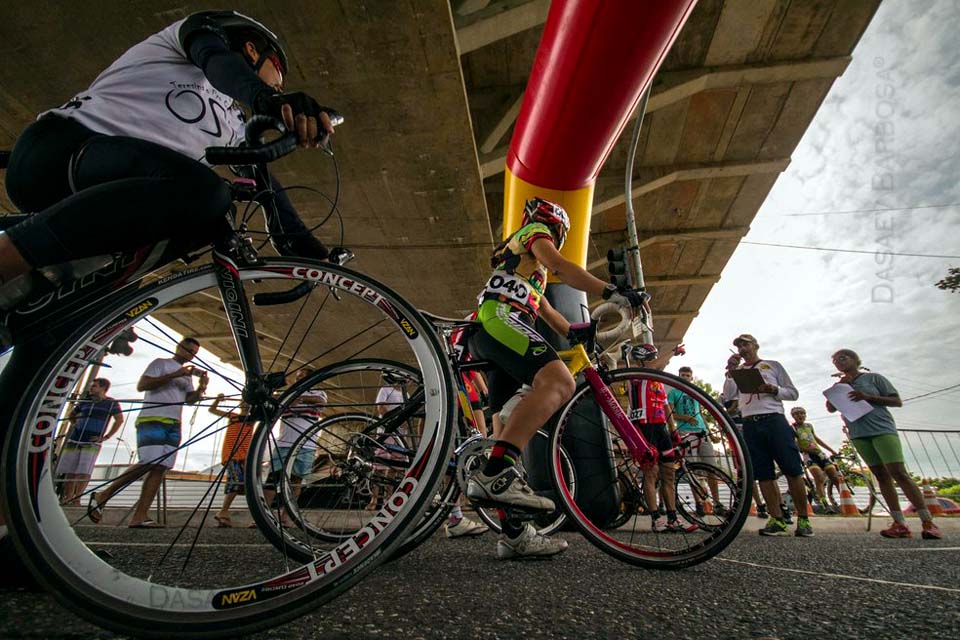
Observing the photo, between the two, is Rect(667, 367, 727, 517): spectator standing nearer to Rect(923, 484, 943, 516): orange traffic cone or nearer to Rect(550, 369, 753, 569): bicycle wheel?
Rect(550, 369, 753, 569): bicycle wheel

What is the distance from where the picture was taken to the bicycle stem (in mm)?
2131

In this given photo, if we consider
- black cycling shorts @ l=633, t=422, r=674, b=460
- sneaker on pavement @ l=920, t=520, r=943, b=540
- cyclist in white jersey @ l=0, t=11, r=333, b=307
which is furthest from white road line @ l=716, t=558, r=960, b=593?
sneaker on pavement @ l=920, t=520, r=943, b=540

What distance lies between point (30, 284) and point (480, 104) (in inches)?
326

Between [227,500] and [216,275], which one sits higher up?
[216,275]

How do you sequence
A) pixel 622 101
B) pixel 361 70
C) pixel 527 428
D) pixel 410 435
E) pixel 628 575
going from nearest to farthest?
pixel 628 575, pixel 527 428, pixel 410 435, pixel 622 101, pixel 361 70

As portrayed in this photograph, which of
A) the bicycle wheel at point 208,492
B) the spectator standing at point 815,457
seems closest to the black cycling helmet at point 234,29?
the bicycle wheel at point 208,492

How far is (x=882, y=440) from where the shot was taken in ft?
15.0

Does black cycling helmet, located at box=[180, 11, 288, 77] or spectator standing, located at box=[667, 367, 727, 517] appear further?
spectator standing, located at box=[667, 367, 727, 517]

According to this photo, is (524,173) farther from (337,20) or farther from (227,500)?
(227,500)

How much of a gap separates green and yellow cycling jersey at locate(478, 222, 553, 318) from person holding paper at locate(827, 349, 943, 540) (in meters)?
4.37

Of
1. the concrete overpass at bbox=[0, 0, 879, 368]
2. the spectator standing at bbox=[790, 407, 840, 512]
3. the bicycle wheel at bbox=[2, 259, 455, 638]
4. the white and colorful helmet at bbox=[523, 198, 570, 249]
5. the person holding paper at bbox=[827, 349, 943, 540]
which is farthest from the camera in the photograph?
the spectator standing at bbox=[790, 407, 840, 512]

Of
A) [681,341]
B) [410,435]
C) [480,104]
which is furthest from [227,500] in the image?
[681,341]

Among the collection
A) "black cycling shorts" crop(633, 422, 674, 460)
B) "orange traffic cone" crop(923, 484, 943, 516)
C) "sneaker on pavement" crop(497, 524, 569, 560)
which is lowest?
"sneaker on pavement" crop(497, 524, 569, 560)

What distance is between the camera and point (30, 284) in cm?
116
